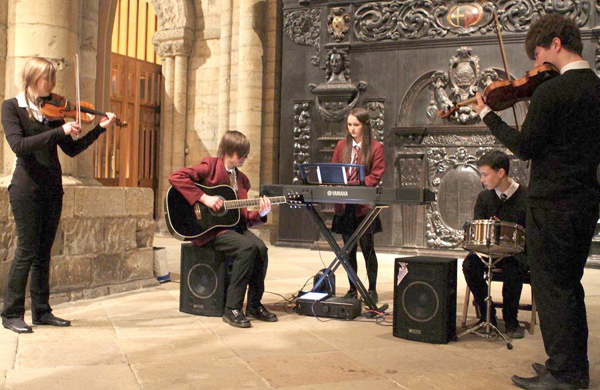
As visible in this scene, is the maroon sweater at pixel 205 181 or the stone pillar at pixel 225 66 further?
the stone pillar at pixel 225 66

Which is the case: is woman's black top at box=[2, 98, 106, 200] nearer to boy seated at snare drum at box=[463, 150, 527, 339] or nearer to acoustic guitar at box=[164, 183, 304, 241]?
acoustic guitar at box=[164, 183, 304, 241]

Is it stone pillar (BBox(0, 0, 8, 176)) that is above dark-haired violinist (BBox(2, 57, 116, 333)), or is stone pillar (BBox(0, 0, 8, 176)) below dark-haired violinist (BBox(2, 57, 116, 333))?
above

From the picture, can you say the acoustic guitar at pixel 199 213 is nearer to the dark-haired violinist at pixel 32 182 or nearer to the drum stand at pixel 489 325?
the dark-haired violinist at pixel 32 182

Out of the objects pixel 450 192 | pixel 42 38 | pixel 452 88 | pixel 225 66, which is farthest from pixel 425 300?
pixel 225 66

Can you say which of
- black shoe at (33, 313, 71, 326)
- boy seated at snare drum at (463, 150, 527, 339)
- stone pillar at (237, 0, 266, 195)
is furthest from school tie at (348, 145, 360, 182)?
stone pillar at (237, 0, 266, 195)

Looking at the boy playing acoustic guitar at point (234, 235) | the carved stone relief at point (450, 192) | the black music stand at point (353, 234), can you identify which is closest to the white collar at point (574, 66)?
the black music stand at point (353, 234)

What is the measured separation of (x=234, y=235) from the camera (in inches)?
193

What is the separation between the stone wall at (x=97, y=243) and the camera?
5473 millimetres

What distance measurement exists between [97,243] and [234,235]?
1.62m

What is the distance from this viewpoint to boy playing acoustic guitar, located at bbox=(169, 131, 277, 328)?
15.8 ft

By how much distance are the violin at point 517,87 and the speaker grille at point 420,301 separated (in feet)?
4.46

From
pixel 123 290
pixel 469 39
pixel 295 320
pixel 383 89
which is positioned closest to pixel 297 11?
Result: pixel 383 89

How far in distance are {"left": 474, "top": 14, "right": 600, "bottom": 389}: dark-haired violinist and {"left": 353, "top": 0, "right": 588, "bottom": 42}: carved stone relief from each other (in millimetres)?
5917

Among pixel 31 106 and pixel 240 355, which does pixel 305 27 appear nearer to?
pixel 31 106
